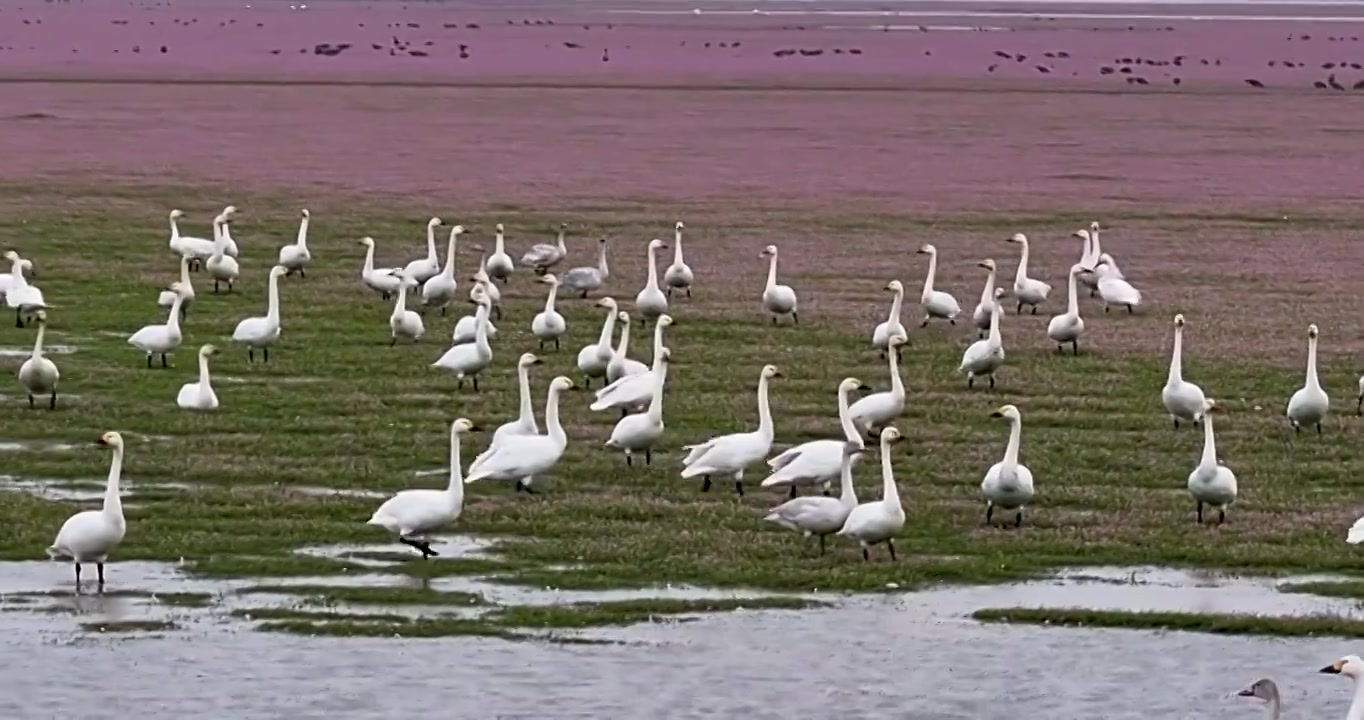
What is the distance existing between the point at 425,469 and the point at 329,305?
380 inches

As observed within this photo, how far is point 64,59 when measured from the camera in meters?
77.5

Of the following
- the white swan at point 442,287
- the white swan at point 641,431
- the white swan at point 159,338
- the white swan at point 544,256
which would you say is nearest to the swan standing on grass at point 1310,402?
the white swan at point 641,431

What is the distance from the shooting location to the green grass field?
643 inches

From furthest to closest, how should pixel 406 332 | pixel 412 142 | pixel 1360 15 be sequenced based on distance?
pixel 1360 15 → pixel 412 142 → pixel 406 332

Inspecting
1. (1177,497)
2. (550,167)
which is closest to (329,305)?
(1177,497)

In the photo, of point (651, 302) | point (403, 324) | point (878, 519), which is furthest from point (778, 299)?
point (878, 519)

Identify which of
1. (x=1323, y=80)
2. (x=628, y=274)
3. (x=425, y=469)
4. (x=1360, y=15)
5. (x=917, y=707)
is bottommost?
(x=917, y=707)

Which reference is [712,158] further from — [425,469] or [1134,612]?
[1134,612]

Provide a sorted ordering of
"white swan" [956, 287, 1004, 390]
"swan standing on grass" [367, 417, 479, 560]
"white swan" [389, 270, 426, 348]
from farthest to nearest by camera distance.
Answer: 1. "white swan" [389, 270, 426, 348]
2. "white swan" [956, 287, 1004, 390]
3. "swan standing on grass" [367, 417, 479, 560]

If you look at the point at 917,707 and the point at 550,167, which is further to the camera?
the point at 550,167

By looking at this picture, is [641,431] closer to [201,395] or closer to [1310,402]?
[201,395]

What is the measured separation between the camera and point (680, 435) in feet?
66.5

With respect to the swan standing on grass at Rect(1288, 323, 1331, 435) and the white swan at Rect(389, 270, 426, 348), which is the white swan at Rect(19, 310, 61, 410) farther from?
the swan standing on grass at Rect(1288, 323, 1331, 435)

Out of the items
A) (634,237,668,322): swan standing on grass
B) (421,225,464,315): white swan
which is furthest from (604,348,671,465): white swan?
(421,225,464,315): white swan
